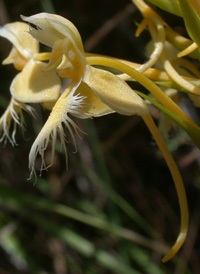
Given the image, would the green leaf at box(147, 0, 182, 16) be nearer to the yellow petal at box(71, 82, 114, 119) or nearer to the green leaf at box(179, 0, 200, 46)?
the green leaf at box(179, 0, 200, 46)

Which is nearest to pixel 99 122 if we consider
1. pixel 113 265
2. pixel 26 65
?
pixel 113 265

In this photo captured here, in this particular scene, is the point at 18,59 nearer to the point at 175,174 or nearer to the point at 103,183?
the point at 175,174

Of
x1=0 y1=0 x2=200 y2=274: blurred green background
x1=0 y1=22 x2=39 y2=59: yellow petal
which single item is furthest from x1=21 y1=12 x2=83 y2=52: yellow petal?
x1=0 y1=0 x2=200 y2=274: blurred green background

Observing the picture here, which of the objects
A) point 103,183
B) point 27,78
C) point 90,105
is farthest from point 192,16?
point 103,183

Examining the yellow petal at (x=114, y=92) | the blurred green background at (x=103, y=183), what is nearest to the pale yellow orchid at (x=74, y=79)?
the yellow petal at (x=114, y=92)

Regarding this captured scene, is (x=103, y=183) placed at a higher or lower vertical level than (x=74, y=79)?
lower

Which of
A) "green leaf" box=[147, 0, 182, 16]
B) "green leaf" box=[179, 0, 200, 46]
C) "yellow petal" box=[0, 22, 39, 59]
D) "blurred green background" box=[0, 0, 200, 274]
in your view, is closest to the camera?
"green leaf" box=[179, 0, 200, 46]
